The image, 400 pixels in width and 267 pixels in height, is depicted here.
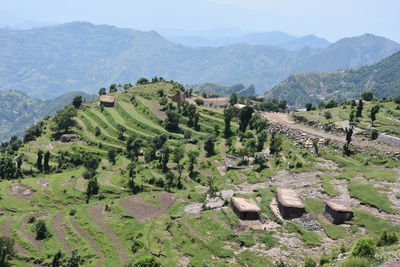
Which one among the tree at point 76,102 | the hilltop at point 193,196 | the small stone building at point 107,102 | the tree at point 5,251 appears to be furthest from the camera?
the tree at point 76,102

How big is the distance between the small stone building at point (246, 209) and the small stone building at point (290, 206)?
168 inches

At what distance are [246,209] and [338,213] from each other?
50.2 feet

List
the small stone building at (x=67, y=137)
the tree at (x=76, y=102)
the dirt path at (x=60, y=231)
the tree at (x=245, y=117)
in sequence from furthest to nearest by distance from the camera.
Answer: the tree at (x=76, y=102) < the small stone building at (x=67, y=137) < the tree at (x=245, y=117) < the dirt path at (x=60, y=231)

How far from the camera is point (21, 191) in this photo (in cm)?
10488

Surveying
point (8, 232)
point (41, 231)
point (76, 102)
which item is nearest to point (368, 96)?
point (41, 231)

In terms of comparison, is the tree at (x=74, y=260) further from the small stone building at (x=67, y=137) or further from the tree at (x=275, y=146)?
the small stone building at (x=67, y=137)

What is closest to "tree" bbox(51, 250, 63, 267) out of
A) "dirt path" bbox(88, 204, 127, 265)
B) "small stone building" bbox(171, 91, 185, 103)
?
"dirt path" bbox(88, 204, 127, 265)

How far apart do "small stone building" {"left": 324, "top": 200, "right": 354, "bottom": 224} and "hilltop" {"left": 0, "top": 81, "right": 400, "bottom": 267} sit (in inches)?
34.6

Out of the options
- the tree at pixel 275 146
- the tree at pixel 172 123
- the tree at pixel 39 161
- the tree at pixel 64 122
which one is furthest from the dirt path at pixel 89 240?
the tree at pixel 64 122

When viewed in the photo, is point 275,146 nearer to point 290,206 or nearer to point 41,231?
point 290,206

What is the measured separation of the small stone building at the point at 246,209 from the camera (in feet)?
217

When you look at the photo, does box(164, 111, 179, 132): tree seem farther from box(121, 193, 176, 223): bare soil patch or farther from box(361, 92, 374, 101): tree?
box(361, 92, 374, 101): tree

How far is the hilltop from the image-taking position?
58.8m

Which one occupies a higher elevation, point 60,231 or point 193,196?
point 193,196
